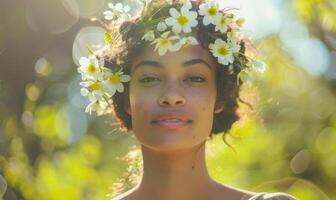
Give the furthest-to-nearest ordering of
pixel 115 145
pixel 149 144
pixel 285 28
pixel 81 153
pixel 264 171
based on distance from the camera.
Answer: pixel 115 145
pixel 81 153
pixel 264 171
pixel 285 28
pixel 149 144

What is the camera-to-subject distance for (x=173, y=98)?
3643mm

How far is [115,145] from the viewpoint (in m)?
8.48

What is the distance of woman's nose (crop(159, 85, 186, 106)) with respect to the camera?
3646 mm

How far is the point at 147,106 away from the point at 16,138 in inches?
142

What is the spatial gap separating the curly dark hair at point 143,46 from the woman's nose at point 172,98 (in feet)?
0.86

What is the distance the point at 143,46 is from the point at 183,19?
21 centimetres

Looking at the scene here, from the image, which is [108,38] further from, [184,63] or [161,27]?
[184,63]

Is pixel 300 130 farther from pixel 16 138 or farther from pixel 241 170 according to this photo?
pixel 16 138

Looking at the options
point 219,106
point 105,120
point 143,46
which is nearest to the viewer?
point 143,46

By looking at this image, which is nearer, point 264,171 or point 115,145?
point 264,171

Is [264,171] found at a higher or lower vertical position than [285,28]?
lower

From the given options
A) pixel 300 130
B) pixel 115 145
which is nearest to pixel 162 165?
pixel 300 130

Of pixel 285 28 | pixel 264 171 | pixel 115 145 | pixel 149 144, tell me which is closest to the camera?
pixel 149 144

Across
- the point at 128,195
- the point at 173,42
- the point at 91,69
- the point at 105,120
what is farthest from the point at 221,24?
the point at 105,120
